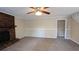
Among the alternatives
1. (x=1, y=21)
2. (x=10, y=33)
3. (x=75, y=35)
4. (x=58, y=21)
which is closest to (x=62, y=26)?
(x=58, y=21)

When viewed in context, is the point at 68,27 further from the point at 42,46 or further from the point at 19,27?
the point at 19,27

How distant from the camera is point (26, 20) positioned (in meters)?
9.31

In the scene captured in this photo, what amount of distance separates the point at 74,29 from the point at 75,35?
1.53 feet

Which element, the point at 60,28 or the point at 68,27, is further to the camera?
the point at 60,28

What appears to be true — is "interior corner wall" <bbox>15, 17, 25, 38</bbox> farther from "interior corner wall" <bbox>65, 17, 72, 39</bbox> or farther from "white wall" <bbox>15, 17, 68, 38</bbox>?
"interior corner wall" <bbox>65, 17, 72, 39</bbox>

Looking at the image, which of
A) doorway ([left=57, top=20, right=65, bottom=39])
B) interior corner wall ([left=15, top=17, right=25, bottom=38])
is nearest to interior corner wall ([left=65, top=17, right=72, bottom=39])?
doorway ([left=57, top=20, right=65, bottom=39])

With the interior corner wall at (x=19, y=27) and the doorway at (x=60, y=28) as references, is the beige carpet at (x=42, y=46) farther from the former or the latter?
the doorway at (x=60, y=28)

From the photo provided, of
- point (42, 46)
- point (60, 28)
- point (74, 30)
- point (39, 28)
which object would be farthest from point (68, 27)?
point (42, 46)

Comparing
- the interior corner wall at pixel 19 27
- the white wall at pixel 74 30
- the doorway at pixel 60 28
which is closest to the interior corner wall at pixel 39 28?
the interior corner wall at pixel 19 27

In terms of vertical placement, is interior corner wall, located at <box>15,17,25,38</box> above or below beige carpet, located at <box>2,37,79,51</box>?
above

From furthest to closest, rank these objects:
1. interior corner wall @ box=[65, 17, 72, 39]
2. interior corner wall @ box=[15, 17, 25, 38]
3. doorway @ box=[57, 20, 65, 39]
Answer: doorway @ box=[57, 20, 65, 39] < interior corner wall @ box=[65, 17, 72, 39] < interior corner wall @ box=[15, 17, 25, 38]

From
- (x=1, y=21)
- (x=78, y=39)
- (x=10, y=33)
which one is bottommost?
(x=78, y=39)

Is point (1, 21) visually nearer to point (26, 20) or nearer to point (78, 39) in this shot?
point (26, 20)
